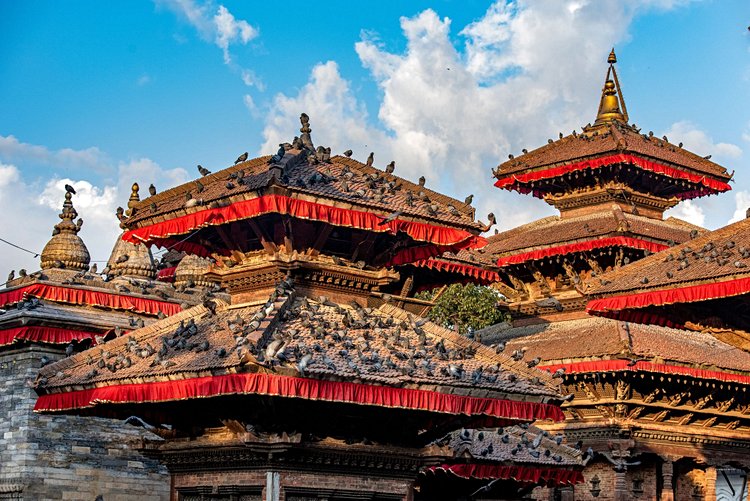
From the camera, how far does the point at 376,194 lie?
19.2 metres

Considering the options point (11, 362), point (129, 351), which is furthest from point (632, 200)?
point (129, 351)

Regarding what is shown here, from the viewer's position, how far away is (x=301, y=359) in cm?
1555

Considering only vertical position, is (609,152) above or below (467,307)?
Result: above

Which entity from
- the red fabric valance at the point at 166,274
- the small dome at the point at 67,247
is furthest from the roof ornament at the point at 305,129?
the red fabric valance at the point at 166,274

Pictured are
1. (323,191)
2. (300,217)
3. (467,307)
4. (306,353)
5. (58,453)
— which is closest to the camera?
(306,353)

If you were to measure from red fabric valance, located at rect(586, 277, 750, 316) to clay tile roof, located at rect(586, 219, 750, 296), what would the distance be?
5 centimetres

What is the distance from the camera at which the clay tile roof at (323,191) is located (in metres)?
17.9

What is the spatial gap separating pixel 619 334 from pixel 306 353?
14859 millimetres

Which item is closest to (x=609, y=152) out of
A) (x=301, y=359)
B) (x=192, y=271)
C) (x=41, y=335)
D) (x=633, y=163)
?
(x=633, y=163)

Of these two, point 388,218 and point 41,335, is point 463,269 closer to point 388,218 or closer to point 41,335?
point 41,335

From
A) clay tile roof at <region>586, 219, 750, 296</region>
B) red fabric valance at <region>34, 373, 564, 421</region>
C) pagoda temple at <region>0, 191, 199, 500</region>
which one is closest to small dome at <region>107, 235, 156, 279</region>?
pagoda temple at <region>0, 191, 199, 500</region>

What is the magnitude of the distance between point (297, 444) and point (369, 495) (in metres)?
1.67

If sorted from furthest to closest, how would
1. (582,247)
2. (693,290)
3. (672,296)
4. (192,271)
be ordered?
(582,247), (192,271), (672,296), (693,290)

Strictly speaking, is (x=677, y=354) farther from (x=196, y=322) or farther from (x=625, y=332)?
(x=196, y=322)
